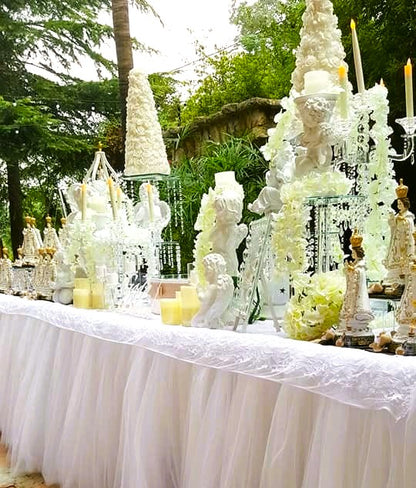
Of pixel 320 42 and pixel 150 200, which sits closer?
pixel 320 42

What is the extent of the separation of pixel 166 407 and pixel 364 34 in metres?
3.17

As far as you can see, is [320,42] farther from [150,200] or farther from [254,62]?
[254,62]

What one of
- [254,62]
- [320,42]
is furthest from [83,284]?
[254,62]

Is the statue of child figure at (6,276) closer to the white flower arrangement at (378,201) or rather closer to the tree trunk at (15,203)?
the white flower arrangement at (378,201)

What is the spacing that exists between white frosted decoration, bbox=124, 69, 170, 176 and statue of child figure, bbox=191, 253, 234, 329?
131 cm

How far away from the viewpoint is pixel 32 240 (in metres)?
3.91

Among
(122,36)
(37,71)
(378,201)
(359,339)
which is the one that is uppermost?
(37,71)

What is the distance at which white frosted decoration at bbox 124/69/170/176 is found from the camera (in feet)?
10.1

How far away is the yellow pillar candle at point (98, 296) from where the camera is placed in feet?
8.43

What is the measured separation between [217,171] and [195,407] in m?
3.15

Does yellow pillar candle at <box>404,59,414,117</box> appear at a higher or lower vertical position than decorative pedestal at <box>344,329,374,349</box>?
higher

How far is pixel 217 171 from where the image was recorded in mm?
4707

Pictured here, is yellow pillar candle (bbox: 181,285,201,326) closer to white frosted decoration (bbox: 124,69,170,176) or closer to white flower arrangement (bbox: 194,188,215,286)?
white flower arrangement (bbox: 194,188,215,286)

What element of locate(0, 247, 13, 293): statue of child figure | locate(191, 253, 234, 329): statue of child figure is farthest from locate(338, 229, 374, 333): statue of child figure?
locate(0, 247, 13, 293): statue of child figure
